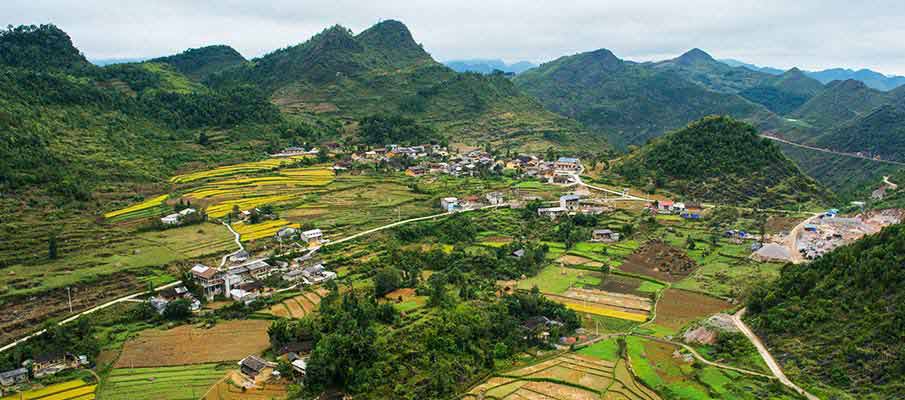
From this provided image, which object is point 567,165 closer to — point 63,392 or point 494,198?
point 494,198

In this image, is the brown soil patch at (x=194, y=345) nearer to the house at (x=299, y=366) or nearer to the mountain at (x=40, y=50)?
the house at (x=299, y=366)

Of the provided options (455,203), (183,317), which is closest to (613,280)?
(455,203)

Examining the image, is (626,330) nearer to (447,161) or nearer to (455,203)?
(455,203)

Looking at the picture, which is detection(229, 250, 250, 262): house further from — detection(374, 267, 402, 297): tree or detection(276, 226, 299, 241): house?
detection(374, 267, 402, 297): tree

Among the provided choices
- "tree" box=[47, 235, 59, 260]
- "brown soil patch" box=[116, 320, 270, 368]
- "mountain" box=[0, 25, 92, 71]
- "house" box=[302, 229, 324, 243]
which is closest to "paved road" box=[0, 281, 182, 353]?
"brown soil patch" box=[116, 320, 270, 368]

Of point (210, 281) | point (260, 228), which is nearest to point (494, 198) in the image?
point (260, 228)

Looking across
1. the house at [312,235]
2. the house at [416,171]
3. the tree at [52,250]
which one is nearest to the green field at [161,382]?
the tree at [52,250]

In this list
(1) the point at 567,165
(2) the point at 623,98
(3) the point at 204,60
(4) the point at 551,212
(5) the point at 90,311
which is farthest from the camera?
(2) the point at 623,98
